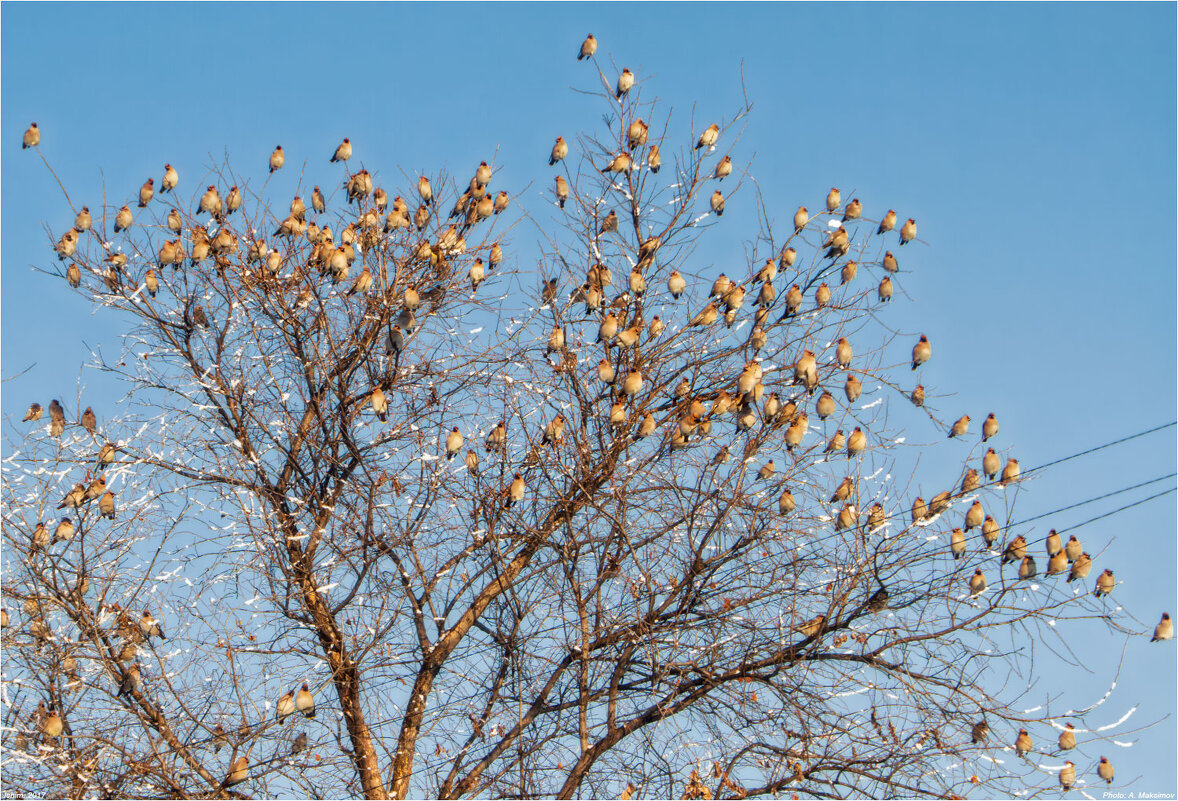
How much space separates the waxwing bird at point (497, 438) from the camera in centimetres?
1039

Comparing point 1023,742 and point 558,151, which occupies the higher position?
point 558,151

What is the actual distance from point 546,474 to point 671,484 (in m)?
0.88

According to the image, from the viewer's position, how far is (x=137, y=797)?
922 centimetres

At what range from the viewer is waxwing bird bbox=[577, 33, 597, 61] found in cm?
1401

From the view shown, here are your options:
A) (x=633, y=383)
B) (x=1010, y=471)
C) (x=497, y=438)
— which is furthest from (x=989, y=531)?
(x=497, y=438)

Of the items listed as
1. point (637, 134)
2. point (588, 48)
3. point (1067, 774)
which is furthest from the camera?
point (588, 48)

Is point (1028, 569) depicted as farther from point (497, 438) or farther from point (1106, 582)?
point (497, 438)

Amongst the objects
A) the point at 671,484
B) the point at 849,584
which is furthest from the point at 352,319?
the point at 849,584

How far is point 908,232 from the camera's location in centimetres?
1309

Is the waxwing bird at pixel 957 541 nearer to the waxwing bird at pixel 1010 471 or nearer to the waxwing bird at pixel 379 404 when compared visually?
the waxwing bird at pixel 1010 471

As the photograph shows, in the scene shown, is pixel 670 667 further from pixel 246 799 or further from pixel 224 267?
pixel 224 267

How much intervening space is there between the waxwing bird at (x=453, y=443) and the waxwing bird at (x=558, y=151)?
14.3ft

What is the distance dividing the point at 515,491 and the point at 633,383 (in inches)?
47.2

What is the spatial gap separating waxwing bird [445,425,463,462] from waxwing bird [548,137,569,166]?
4370 mm
